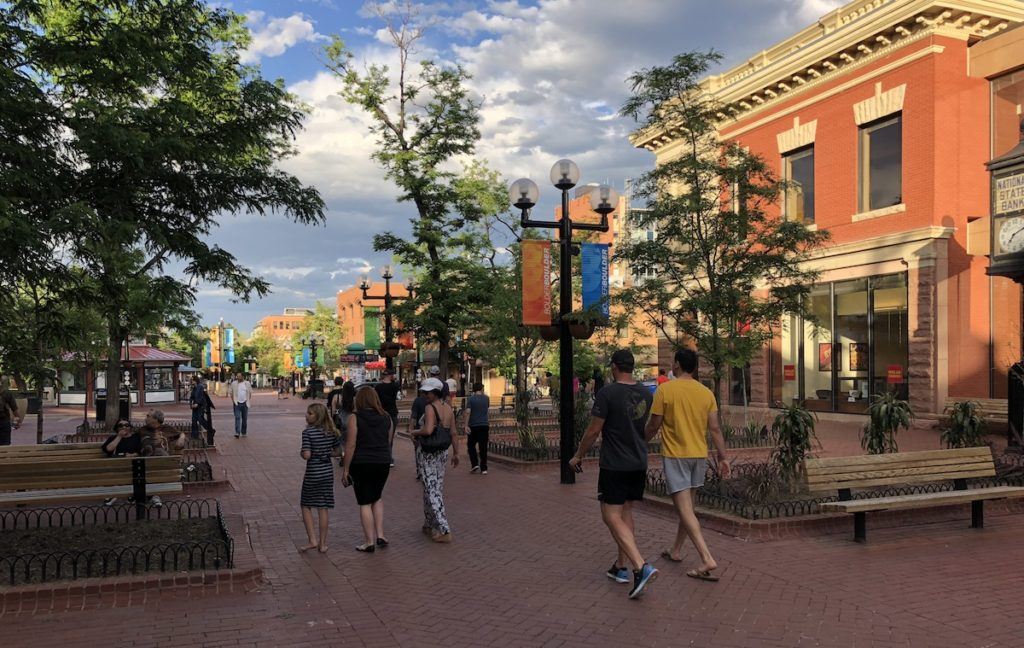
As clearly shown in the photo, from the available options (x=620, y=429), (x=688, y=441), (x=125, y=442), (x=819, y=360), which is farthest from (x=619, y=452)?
(x=819, y=360)

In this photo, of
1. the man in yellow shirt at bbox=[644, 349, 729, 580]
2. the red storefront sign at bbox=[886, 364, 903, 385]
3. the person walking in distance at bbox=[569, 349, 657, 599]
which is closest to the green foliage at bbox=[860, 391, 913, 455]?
the man in yellow shirt at bbox=[644, 349, 729, 580]

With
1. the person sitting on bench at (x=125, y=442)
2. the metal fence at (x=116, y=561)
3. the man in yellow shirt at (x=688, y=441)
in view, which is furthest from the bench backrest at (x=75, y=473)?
the man in yellow shirt at (x=688, y=441)

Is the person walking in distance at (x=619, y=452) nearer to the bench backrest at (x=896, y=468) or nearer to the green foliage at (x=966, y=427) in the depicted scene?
the bench backrest at (x=896, y=468)

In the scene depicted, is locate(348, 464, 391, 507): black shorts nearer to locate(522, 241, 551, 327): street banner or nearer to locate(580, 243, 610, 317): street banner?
locate(522, 241, 551, 327): street banner

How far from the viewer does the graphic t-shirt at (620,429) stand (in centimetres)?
621

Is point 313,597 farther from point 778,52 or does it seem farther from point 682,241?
point 778,52

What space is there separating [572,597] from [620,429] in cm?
135

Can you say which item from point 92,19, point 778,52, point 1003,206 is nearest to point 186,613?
point 92,19

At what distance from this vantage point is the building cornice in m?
19.4

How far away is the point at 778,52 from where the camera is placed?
24.8 m

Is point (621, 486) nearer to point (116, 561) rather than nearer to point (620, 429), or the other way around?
point (620, 429)

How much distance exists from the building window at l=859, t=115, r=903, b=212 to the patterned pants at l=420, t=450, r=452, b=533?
1691 cm

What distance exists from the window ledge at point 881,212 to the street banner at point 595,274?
424 inches

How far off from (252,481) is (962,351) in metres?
16.7
